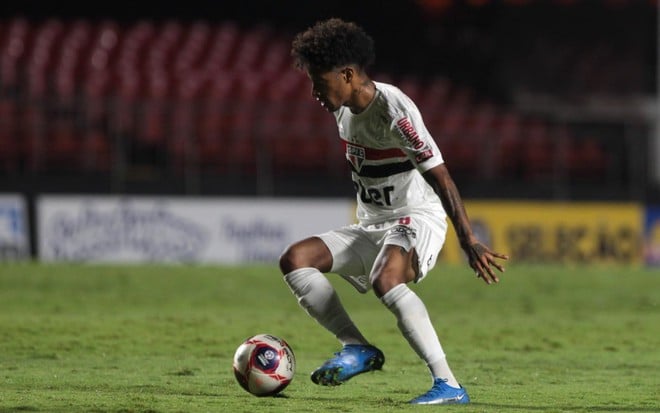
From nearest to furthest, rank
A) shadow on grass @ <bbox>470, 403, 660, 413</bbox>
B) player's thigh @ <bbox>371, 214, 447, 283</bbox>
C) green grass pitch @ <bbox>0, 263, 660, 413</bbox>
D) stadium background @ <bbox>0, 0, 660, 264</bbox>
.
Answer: shadow on grass @ <bbox>470, 403, 660, 413</bbox> → player's thigh @ <bbox>371, 214, 447, 283</bbox> → green grass pitch @ <bbox>0, 263, 660, 413</bbox> → stadium background @ <bbox>0, 0, 660, 264</bbox>

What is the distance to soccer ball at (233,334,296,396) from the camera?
22.1ft

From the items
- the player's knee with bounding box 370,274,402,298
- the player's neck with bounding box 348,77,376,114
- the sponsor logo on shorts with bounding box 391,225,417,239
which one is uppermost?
the player's neck with bounding box 348,77,376,114

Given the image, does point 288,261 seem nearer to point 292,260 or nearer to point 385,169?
point 292,260

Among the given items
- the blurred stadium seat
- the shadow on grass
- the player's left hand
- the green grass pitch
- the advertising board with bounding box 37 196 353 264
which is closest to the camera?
the player's left hand

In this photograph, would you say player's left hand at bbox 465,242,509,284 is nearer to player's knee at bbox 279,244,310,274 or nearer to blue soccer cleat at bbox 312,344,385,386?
blue soccer cleat at bbox 312,344,385,386

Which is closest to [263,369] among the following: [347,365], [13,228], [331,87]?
[347,365]

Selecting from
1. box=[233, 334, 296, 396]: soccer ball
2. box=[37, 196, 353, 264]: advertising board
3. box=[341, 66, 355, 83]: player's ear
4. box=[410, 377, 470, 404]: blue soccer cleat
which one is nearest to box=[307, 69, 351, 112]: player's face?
box=[341, 66, 355, 83]: player's ear

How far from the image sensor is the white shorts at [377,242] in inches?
271

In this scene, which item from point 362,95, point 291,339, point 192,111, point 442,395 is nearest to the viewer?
point 442,395

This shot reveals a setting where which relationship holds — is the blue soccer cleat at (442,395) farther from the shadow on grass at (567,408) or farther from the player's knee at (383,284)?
the player's knee at (383,284)

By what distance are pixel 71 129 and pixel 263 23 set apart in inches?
312

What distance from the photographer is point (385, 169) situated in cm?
701

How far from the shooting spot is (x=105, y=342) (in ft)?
32.0

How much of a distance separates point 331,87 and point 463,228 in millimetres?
1006
